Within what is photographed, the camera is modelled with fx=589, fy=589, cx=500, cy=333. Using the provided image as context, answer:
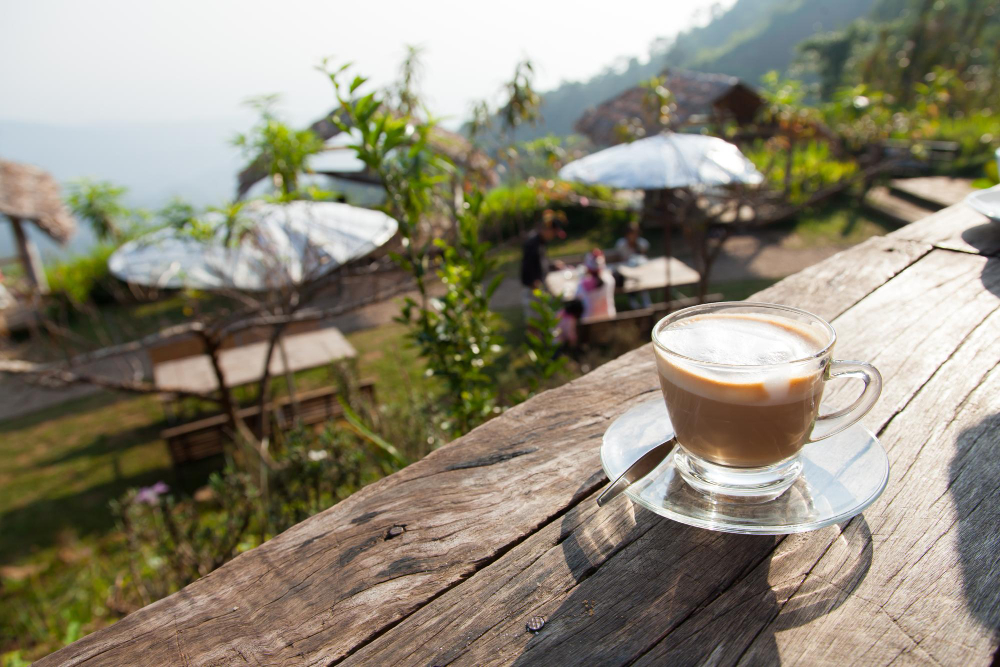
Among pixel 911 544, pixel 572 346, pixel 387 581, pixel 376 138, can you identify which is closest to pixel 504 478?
pixel 387 581

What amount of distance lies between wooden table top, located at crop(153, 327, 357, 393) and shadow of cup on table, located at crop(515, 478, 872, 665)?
18.6ft

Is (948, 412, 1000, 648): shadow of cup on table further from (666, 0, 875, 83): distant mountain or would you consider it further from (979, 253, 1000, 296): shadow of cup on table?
(666, 0, 875, 83): distant mountain

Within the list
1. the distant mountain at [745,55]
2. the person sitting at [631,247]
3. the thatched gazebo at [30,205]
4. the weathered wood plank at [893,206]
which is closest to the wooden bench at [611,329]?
the person sitting at [631,247]

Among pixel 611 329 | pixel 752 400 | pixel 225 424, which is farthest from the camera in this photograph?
pixel 611 329

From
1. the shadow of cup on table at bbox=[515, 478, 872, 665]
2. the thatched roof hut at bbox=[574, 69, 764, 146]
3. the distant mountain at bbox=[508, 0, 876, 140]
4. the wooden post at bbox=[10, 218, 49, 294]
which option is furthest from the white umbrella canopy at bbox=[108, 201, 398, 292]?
the distant mountain at bbox=[508, 0, 876, 140]

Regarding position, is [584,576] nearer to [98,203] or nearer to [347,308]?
[347,308]

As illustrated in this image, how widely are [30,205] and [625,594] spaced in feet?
45.5

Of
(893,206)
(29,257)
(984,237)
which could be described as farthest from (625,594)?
(29,257)

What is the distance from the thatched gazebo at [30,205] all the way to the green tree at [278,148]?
8538 mm

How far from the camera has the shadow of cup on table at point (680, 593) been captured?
0.60 m

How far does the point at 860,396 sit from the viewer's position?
80 cm

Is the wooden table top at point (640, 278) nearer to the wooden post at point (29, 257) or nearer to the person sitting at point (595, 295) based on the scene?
the person sitting at point (595, 295)

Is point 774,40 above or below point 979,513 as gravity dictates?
above

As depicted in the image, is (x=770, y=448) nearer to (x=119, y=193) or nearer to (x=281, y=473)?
(x=281, y=473)
